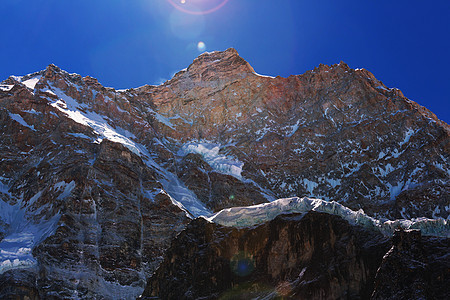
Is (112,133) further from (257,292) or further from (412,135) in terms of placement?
(257,292)

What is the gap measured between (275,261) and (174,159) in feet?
294

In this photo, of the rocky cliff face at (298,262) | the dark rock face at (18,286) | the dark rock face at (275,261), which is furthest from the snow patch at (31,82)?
the rocky cliff face at (298,262)

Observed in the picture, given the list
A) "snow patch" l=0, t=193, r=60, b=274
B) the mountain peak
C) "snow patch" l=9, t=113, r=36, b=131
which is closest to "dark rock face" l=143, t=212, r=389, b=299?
"snow patch" l=0, t=193, r=60, b=274

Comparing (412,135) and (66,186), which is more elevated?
(412,135)

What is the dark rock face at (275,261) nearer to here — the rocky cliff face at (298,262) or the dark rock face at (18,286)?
the rocky cliff face at (298,262)

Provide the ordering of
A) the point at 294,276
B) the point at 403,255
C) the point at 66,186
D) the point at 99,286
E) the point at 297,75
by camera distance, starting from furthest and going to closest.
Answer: the point at 297,75, the point at 66,186, the point at 99,286, the point at 294,276, the point at 403,255

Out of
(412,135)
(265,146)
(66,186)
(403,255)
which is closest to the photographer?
(403,255)

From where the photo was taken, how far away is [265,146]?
13438cm

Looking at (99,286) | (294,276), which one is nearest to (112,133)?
(99,286)

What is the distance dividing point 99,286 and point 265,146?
64586 mm

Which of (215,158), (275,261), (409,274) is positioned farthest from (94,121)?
(409,274)

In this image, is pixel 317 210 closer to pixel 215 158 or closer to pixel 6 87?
pixel 215 158

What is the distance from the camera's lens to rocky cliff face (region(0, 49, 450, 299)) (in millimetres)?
89062

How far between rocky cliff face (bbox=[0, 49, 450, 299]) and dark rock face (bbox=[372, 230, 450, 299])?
188 ft
